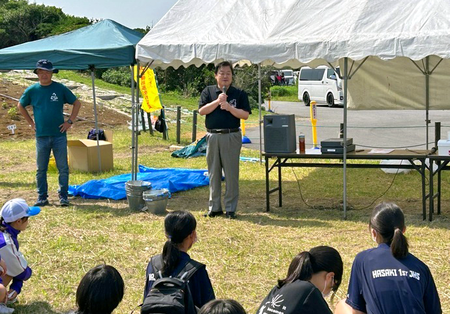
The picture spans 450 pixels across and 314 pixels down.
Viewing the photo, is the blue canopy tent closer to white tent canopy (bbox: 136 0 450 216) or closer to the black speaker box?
white tent canopy (bbox: 136 0 450 216)

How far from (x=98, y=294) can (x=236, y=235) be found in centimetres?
410

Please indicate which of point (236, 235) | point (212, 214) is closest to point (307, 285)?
point (236, 235)

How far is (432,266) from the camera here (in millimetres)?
5625

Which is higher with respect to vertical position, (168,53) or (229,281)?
(168,53)

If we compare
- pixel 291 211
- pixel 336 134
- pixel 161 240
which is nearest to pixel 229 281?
pixel 161 240

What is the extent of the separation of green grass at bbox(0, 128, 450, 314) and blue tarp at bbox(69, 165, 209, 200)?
0.61 feet

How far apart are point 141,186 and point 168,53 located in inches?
68.4

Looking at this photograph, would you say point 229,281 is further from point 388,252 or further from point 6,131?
point 6,131

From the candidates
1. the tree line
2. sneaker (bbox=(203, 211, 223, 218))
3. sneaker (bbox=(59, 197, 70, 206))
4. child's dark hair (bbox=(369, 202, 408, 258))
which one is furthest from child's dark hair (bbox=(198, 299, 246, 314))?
the tree line

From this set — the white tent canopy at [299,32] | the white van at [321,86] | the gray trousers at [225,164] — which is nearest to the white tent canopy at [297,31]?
the white tent canopy at [299,32]

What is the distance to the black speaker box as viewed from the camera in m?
7.81

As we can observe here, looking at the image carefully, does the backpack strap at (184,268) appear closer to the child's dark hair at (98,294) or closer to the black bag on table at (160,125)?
the child's dark hair at (98,294)

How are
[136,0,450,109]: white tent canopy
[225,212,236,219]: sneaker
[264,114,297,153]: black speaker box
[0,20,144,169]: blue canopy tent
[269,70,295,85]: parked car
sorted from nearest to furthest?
[136,0,450,109]: white tent canopy → [225,212,236,219]: sneaker → [264,114,297,153]: black speaker box → [0,20,144,169]: blue canopy tent → [269,70,295,85]: parked car

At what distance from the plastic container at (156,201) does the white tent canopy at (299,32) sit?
5.46 feet
